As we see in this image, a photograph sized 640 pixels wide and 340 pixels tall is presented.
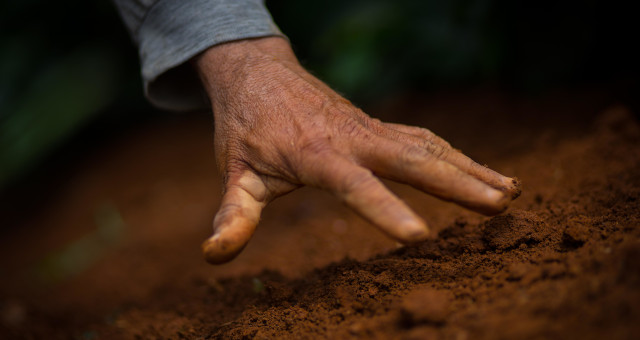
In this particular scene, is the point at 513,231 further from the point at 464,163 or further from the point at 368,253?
the point at 368,253

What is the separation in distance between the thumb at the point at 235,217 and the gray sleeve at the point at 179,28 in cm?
47

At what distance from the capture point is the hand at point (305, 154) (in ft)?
3.17

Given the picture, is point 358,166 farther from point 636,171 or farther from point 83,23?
point 83,23

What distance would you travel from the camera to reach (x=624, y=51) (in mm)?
2068

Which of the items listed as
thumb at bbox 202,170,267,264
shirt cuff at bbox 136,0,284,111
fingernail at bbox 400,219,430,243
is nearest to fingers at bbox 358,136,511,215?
fingernail at bbox 400,219,430,243

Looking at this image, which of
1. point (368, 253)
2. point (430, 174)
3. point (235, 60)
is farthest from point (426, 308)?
point (235, 60)

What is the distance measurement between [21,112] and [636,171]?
3.10 meters

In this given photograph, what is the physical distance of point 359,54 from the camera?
2342mm

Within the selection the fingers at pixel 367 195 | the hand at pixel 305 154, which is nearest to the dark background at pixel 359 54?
the hand at pixel 305 154

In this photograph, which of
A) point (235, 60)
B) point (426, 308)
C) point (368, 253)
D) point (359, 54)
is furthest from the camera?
point (359, 54)

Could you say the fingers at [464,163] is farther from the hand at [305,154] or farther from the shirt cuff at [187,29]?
the shirt cuff at [187,29]

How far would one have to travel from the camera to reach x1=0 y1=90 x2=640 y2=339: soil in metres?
0.88

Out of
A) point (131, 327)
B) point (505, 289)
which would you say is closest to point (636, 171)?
point (505, 289)

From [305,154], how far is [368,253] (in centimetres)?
52
